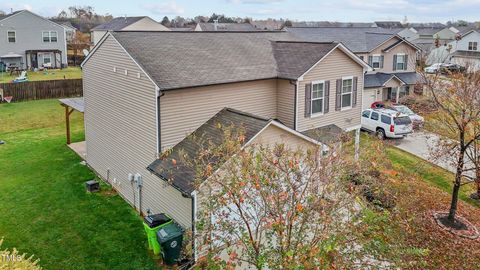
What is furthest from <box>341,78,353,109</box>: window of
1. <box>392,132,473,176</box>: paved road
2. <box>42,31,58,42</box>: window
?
<box>42,31,58,42</box>: window

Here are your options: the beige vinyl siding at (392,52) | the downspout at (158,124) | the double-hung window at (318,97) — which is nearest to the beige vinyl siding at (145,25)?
the beige vinyl siding at (392,52)

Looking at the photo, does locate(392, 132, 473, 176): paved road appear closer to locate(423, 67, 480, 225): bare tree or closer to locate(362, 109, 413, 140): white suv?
locate(362, 109, 413, 140): white suv

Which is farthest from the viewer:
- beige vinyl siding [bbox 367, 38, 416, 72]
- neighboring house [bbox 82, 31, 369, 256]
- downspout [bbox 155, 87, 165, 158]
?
beige vinyl siding [bbox 367, 38, 416, 72]

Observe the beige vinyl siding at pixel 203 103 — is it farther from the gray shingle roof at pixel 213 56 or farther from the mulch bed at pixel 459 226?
the mulch bed at pixel 459 226

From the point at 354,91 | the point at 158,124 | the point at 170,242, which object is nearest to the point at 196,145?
the point at 158,124

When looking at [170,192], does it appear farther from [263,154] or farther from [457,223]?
[457,223]

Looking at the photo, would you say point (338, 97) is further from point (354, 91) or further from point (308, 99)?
point (308, 99)
